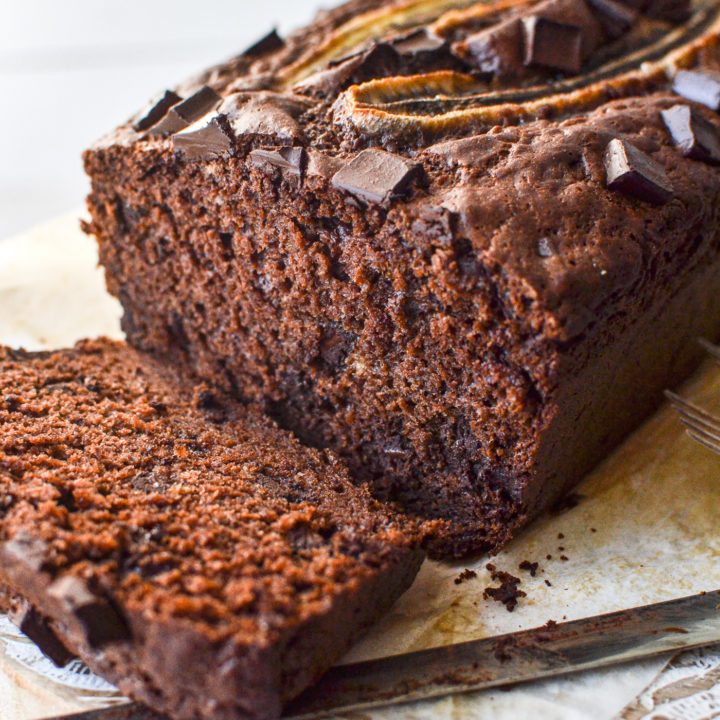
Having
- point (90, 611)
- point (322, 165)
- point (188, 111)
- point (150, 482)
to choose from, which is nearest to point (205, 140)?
point (188, 111)

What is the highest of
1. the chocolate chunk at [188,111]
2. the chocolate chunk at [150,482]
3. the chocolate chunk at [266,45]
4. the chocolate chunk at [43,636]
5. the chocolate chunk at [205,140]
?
the chocolate chunk at [266,45]

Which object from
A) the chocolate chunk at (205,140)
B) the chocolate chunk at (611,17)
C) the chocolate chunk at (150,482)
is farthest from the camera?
the chocolate chunk at (611,17)

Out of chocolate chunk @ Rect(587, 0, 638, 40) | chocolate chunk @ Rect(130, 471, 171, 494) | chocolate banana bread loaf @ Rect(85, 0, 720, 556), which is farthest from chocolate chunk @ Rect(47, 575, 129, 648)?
chocolate chunk @ Rect(587, 0, 638, 40)

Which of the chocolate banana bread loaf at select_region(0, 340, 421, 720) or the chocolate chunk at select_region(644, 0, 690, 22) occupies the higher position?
the chocolate chunk at select_region(644, 0, 690, 22)

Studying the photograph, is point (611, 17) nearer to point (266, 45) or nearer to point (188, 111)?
point (266, 45)

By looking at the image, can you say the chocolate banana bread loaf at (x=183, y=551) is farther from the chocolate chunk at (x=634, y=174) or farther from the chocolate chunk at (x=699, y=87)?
the chocolate chunk at (x=699, y=87)

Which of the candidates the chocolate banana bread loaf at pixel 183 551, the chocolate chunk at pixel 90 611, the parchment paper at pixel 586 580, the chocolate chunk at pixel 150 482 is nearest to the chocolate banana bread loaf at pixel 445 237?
the parchment paper at pixel 586 580

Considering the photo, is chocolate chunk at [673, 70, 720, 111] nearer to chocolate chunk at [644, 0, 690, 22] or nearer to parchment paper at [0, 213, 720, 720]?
chocolate chunk at [644, 0, 690, 22]
